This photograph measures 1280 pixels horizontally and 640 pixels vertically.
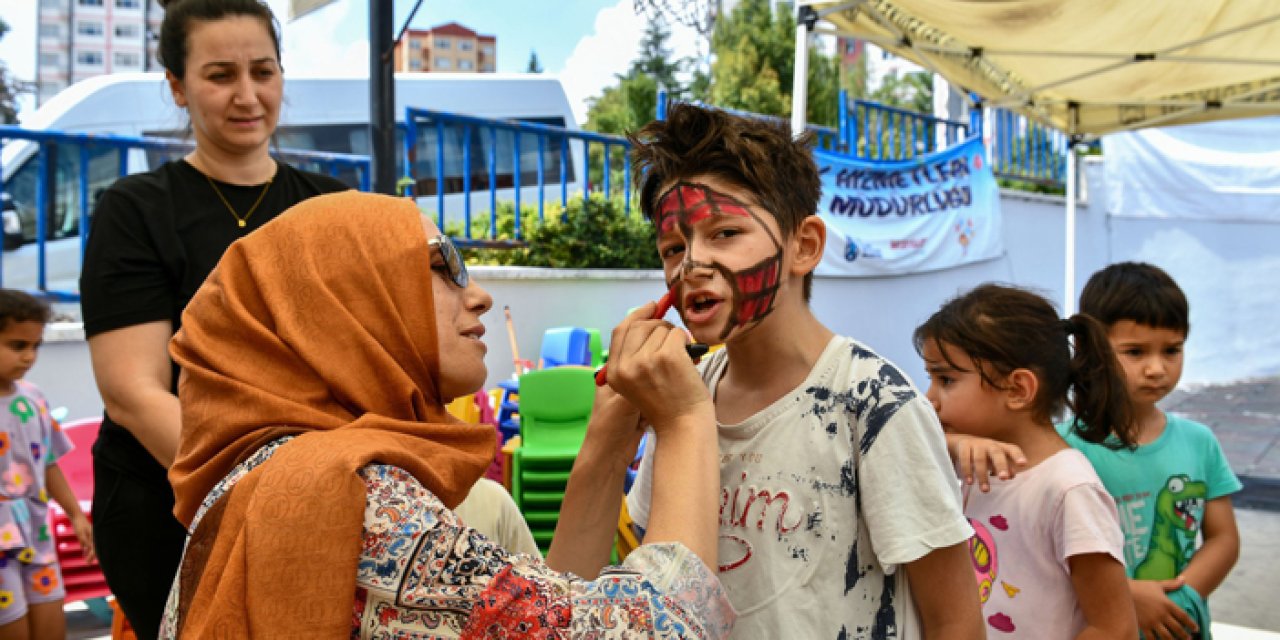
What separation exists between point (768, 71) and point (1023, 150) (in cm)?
1364

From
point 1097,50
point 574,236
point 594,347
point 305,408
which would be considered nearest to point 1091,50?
point 1097,50

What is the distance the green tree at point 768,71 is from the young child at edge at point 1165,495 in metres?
20.6

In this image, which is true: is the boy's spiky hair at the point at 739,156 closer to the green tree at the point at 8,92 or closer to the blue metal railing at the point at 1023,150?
the blue metal railing at the point at 1023,150

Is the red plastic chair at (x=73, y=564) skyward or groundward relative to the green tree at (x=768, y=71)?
groundward

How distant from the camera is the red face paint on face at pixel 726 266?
57.7 inches

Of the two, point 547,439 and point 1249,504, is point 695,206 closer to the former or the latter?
point 547,439

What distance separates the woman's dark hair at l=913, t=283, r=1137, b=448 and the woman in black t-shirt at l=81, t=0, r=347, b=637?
144 cm

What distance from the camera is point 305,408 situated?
1.22 m

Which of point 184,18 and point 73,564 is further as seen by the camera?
point 73,564

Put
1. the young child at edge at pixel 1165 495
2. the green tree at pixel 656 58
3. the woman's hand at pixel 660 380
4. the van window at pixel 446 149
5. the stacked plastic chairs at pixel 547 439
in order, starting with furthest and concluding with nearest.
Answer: the green tree at pixel 656 58 < the van window at pixel 446 149 < the stacked plastic chairs at pixel 547 439 < the young child at edge at pixel 1165 495 < the woman's hand at pixel 660 380

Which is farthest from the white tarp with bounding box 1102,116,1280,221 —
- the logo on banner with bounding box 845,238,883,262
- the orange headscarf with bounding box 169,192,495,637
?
the orange headscarf with bounding box 169,192,495,637

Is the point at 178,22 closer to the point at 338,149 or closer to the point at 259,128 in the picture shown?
the point at 259,128

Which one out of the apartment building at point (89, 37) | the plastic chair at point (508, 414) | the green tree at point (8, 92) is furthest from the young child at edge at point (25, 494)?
the apartment building at point (89, 37)

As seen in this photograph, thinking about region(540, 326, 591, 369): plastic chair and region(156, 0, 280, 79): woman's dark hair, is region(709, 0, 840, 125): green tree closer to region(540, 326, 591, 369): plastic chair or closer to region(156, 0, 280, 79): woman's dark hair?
region(540, 326, 591, 369): plastic chair
